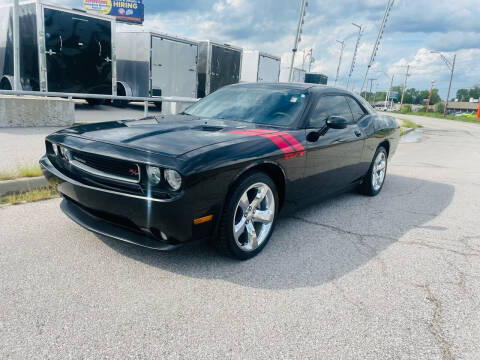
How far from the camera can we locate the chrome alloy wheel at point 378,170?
5.59 m

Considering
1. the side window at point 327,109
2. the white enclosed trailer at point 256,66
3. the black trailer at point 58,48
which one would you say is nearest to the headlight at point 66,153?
the side window at point 327,109

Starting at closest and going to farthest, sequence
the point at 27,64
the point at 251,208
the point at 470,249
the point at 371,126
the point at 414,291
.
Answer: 1. the point at 414,291
2. the point at 251,208
3. the point at 470,249
4. the point at 371,126
5. the point at 27,64

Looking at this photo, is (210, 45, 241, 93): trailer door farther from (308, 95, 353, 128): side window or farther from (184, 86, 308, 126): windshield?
(184, 86, 308, 126): windshield

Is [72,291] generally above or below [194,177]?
below

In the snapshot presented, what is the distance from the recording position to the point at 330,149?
4156 millimetres

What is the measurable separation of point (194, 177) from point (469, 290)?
2.27 m

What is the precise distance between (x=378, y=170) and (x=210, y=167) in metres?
3.81

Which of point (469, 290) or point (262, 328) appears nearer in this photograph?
point (262, 328)

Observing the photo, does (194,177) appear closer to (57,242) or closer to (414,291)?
(57,242)

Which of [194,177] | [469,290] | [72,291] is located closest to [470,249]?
A: [469,290]

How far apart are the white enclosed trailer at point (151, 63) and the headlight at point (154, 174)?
40.7ft

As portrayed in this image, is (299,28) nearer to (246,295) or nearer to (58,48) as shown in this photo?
(58,48)

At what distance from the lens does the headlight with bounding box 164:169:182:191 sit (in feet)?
8.51

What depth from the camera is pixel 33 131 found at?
784 cm
